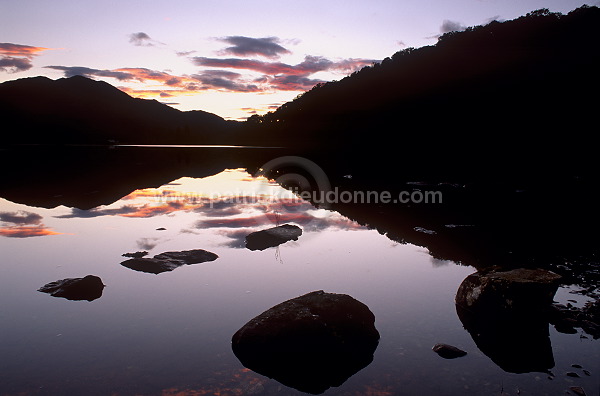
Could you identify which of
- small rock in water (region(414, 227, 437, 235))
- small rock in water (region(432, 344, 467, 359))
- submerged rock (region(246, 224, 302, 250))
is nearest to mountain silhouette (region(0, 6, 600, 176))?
small rock in water (region(414, 227, 437, 235))

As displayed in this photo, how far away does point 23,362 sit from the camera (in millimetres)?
7938

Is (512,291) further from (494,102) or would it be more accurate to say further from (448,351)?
(494,102)

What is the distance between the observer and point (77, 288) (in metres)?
11.4

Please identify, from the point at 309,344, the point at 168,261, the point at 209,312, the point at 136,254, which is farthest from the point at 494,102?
the point at 309,344

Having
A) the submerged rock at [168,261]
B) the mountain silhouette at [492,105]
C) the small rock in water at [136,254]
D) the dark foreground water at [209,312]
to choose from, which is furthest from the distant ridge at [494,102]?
the small rock in water at [136,254]

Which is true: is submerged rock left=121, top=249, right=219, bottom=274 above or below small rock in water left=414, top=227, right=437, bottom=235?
above

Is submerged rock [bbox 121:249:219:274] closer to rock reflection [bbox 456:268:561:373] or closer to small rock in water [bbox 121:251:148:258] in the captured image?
small rock in water [bbox 121:251:148:258]

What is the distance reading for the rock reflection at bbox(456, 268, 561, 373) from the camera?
8.44 meters

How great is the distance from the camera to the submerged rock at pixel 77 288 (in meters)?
11.1

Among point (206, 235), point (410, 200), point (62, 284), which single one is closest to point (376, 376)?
point (62, 284)

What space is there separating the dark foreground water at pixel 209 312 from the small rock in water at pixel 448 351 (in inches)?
5.9

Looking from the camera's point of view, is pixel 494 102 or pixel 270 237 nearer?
pixel 270 237

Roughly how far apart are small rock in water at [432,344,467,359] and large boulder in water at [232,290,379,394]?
4.39 ft

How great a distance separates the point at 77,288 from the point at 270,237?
802cm
